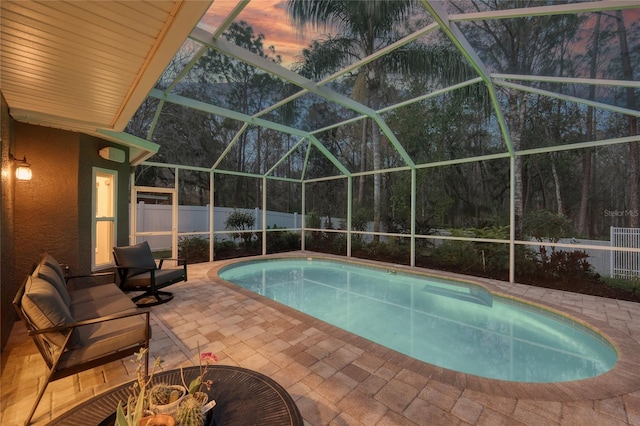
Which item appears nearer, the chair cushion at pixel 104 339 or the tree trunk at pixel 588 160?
the chair cushion at pixel 104 339

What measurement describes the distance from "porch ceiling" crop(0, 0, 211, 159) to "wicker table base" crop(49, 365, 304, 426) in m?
2.36

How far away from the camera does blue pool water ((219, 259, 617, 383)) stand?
3.41m

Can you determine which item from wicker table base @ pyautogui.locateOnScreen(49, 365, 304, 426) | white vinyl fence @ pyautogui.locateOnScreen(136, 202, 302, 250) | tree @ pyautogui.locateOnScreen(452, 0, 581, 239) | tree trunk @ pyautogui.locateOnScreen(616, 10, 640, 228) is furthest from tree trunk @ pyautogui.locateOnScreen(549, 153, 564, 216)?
wicker table base @ pyautogui.locateOnScreen(49, 365, 304, 426)

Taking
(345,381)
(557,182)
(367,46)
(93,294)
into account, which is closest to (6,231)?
(93,294)

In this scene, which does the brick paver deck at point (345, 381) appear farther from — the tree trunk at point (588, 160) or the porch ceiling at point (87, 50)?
the tree trunk at point (588, 160)

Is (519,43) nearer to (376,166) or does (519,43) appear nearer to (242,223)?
(376,166)

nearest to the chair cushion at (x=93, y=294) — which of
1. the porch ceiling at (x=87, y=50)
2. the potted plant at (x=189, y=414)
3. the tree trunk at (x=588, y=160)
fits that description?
the porch ceiling at (x=87, y=50)

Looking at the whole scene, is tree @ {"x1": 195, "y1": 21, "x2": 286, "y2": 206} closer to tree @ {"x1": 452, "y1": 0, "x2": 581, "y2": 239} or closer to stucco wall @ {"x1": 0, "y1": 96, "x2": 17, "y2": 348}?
tree @ {"x1": 452, "y1": 0, "x2": 581, "y2": 239}

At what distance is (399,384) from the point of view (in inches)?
95.0

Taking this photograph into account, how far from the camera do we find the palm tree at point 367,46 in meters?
6.94

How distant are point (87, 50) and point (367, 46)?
8081mm

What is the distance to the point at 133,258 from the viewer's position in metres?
4.56

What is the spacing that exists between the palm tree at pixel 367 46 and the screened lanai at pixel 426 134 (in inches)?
1.6

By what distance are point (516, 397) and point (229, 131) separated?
45.8 feet
